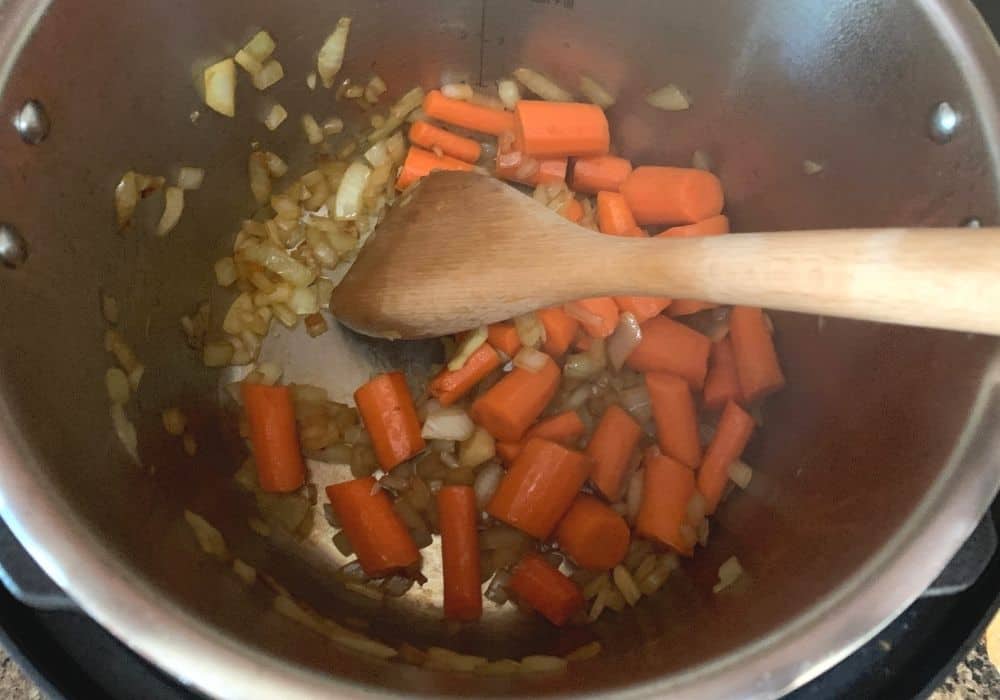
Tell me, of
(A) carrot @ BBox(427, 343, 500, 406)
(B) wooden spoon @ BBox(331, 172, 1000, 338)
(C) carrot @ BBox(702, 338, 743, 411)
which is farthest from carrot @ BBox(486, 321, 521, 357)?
(C) carrot @ BBox(702, 338, 743, 411)

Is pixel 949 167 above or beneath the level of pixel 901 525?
above

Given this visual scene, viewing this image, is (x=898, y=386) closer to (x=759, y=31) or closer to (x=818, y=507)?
(x=818, y=507)

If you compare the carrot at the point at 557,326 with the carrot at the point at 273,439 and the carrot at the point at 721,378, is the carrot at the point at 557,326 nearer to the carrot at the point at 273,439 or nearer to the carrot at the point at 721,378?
the carrot at the point at 721,378

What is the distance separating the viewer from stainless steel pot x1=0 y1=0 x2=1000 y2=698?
875 mm

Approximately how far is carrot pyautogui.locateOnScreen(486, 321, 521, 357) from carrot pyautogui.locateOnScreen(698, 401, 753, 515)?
0.41m

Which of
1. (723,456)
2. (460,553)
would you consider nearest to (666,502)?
(723,456)

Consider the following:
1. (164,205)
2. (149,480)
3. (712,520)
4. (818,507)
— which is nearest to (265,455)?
(149,480)

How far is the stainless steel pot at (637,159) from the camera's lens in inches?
34.4

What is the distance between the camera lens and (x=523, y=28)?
154cm

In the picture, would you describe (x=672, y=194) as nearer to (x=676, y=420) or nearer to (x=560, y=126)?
(x=560, y=126)

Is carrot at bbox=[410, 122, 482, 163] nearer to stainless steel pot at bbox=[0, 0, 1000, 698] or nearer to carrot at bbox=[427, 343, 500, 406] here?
stainless steel pot at bbox=[0, 0, 1000, 698]

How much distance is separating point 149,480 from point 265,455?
30 centimetres

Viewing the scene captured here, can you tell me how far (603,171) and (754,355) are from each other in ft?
1.57

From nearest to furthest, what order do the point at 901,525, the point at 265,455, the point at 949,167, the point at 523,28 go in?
the point at 901,525
the point at 949,167
the point at 265,455
the point at 523,28
